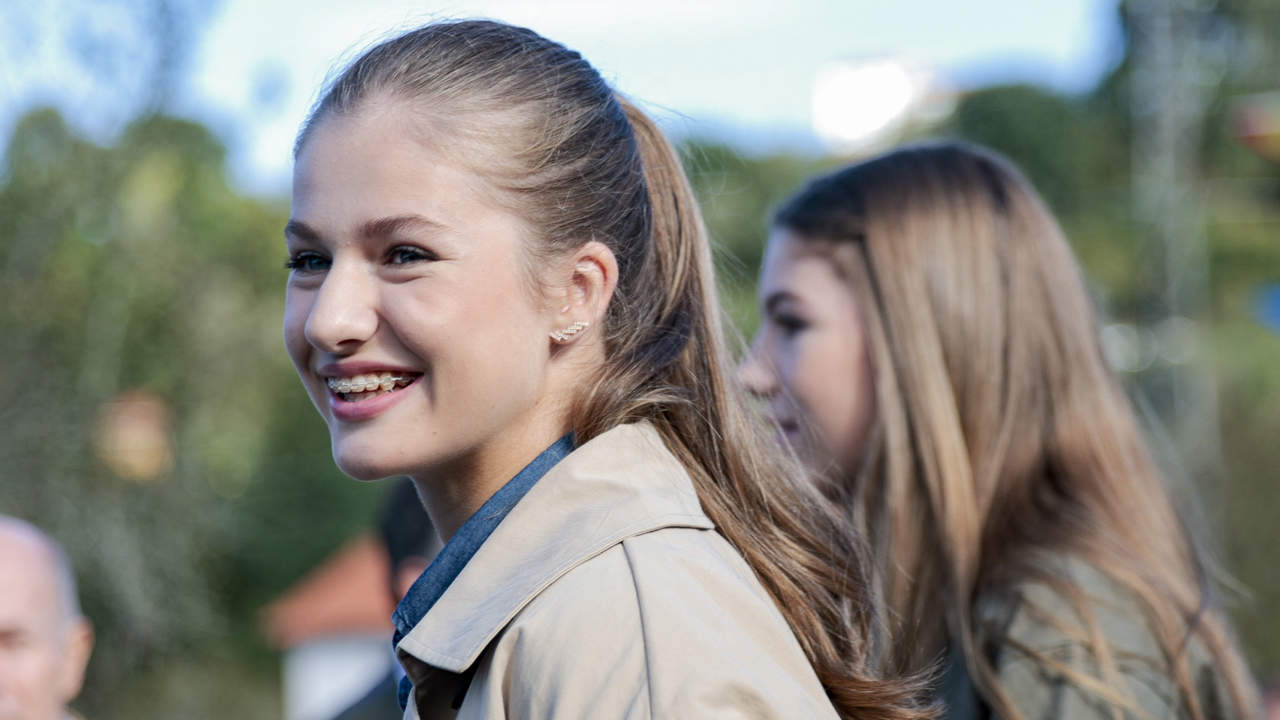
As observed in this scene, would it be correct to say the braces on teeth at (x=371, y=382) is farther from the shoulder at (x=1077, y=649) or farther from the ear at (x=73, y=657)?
the ear at (x=73, y=657)

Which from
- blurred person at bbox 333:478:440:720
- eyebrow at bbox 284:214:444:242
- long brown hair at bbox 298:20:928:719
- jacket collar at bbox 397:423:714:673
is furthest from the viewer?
blurred person at bbox 333:478:440:720

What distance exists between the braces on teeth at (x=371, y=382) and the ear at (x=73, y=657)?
138 centimetres

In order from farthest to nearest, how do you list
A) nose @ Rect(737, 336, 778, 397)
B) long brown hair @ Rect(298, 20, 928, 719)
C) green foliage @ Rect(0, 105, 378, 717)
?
green foliage @ Rect(0, 105, 378, 717)
nose @ Rect(737, 336, 778, 397)
long brown hair @ Rect(298, 20, 928, 719)

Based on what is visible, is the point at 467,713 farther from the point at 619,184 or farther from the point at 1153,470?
the point at 1153,470

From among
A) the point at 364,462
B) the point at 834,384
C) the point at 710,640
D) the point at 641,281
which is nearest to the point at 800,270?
the point at 834,384

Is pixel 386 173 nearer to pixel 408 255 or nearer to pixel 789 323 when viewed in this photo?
pixel 408 255

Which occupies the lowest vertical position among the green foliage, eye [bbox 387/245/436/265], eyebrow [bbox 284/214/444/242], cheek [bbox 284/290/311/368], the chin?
the green foliage

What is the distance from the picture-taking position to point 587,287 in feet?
5.56

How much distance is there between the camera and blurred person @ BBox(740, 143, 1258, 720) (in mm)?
2168

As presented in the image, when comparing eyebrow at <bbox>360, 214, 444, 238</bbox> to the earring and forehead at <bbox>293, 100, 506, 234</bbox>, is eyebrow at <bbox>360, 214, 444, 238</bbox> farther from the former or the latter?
the earring

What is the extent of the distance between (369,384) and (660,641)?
0.51 m

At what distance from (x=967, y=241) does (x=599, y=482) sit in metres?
1.24

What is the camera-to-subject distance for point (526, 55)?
69.1 inches

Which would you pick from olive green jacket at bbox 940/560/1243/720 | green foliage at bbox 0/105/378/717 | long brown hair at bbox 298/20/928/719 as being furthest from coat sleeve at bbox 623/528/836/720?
green foliage at bbox 0/105/378/717
